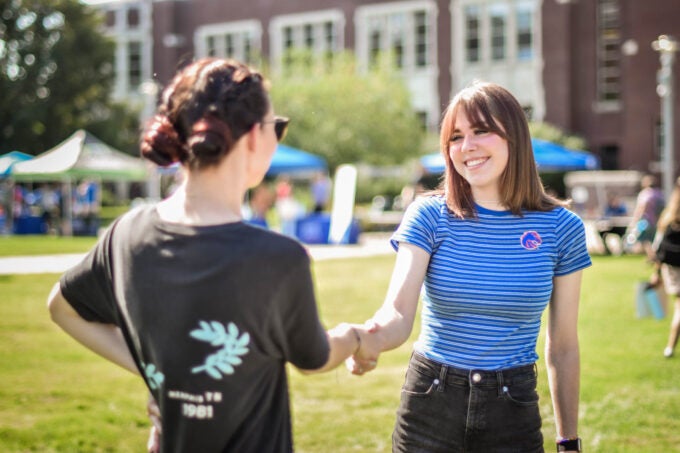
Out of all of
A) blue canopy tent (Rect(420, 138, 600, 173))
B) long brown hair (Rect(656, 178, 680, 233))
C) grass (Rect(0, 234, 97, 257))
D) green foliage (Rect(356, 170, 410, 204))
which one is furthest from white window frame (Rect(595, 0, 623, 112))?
long brown hair (Rect(656, 178, 680, 233))

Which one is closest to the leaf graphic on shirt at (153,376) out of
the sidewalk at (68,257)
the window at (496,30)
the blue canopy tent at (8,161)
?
the blue canopy tent at (8,161)

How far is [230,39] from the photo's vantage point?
176ft

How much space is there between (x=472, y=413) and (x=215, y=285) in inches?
43.0

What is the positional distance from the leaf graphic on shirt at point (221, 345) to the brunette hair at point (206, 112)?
378 mm

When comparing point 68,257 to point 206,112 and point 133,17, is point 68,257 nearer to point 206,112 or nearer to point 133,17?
point 206,112

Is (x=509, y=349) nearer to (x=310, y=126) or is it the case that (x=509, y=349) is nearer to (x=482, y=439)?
(x=482, y=439)

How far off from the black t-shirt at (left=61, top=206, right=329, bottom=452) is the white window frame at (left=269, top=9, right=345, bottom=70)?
47.3m

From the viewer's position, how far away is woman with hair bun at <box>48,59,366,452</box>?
1.88 m

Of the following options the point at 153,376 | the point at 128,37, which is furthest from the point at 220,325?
the point at 128,37

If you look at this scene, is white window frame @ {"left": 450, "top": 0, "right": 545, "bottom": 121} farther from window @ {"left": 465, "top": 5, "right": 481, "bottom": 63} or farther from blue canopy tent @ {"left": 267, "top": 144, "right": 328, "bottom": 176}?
blue canopy tent @ {"left": 267, "top": 144, "right": 328, "bottom": 176}

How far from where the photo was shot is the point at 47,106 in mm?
17812

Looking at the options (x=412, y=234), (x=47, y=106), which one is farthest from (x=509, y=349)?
(x=47, y=106)

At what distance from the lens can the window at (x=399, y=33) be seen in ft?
155

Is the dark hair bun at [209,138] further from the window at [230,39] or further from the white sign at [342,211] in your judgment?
the window at [230,39]
